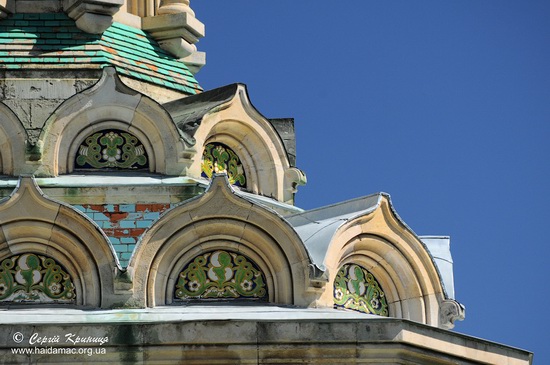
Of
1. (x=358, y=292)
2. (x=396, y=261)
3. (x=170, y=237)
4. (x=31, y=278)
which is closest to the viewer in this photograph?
(x=170, y=237)

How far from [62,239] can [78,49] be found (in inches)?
194

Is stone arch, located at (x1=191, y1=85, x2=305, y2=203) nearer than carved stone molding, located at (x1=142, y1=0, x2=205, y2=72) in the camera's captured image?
Yes

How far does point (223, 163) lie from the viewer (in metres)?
37.2

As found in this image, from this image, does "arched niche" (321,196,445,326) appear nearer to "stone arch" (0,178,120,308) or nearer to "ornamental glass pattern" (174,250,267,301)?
"ornamental glass pattern" (174,250,267,301)

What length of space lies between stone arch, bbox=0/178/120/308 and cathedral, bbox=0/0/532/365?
0.07ft

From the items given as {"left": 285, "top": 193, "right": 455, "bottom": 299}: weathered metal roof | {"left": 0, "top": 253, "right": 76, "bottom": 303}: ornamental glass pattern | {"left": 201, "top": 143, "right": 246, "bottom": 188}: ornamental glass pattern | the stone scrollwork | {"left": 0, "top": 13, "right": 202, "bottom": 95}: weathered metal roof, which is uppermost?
{"left": 0, "top": 13, "right": 202, "bottom": 95}: weathered metal roof

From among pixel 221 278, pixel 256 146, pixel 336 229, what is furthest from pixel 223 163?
pixel 336 229

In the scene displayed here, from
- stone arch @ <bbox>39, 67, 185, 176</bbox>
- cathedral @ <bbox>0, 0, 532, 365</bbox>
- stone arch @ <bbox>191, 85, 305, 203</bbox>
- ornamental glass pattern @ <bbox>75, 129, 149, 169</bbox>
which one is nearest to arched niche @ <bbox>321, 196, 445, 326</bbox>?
cathedral @ <bbox>0, 0, 532, 365</bbox>

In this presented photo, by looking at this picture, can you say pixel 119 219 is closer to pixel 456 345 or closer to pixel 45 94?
pixel 45 94

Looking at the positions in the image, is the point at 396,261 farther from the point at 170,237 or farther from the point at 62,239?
the point at 62,239

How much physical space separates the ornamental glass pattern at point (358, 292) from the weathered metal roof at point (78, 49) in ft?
17.1

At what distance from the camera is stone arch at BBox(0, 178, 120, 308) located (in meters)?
33.8

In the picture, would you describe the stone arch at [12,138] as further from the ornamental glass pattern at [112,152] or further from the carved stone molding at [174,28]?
the carved stone molding at [174,28]

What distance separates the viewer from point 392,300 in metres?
35.8
